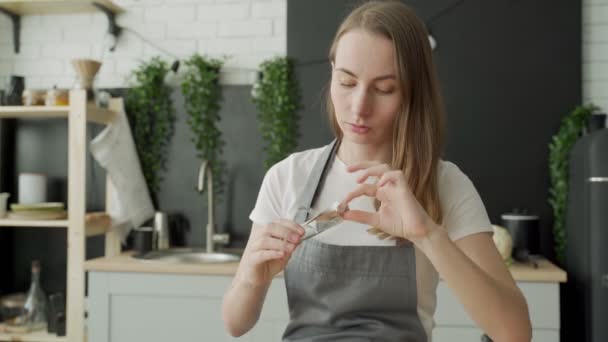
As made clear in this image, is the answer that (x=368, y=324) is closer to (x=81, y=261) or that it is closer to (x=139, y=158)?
(x=81, y=261)

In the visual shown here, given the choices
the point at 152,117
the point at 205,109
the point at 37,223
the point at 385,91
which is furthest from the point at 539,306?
the point at 37,223

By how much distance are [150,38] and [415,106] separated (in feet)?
7.55

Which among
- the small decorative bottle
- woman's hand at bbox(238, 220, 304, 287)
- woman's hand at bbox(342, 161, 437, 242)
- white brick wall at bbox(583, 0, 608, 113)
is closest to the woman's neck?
woman's hand at bbox(342, 161, 437, 242)

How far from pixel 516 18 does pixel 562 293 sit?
137cm

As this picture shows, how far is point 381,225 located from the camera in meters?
1.22

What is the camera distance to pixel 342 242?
1489 millimetres

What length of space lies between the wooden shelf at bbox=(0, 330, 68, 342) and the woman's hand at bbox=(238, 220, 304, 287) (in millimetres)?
1864

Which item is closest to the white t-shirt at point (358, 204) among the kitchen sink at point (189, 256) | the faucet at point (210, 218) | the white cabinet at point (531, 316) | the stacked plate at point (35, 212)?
the white cabinet at point (531, 316)

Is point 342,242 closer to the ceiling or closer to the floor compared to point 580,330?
closer to the ceiling

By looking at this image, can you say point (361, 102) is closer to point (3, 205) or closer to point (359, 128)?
point (359, 128)

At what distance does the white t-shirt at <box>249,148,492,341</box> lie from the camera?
4.49 ft

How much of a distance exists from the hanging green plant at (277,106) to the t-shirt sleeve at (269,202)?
1.50 metres

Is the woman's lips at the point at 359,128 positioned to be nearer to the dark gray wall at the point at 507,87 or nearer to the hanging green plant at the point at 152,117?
the dark gray wall at the point at 507,87

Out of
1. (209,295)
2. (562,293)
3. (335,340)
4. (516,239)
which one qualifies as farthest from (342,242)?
(562,293)
